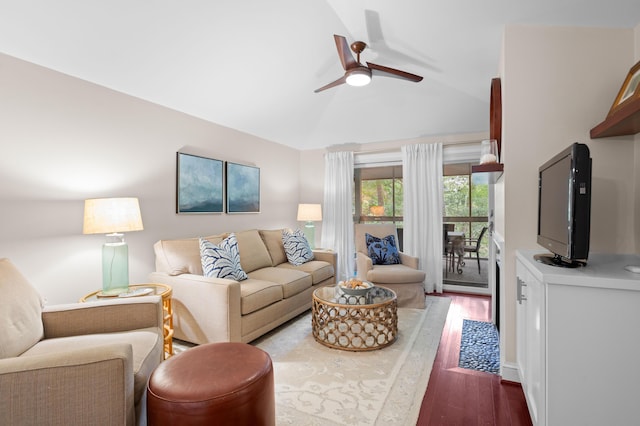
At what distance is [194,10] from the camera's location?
2379 millimetres

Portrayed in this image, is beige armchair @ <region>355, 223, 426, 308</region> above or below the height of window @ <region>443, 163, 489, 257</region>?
below

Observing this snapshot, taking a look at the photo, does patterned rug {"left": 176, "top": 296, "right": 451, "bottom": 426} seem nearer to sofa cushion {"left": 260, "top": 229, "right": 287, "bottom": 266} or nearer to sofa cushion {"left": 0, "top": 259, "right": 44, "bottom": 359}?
sofa cushion {"left": 260, "top": 229, "right": 287, "bottom": 266}

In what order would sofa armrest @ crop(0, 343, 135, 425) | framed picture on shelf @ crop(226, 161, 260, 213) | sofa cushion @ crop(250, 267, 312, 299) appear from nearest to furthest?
sofa armrest @ crop(0, 343, 135, 425), sofa cushion @ crop(250, 267, 312, 299), framed picture on shelf @ crop(226, 161, 260, 213)

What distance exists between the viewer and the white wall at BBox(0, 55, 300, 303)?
7.14 feet

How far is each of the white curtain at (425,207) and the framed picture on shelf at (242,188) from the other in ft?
7.15

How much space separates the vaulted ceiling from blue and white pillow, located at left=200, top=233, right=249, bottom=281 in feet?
4.97

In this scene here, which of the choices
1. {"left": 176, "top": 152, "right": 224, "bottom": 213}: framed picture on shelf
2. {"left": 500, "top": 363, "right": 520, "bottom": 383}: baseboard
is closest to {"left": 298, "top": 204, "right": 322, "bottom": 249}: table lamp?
{"left": 176, "top": 152, "right": 224, "bottom": 213}: framed picture on shelf

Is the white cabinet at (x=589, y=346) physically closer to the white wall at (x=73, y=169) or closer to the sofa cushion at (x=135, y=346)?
the sofa cushion at (x=135, y=346)

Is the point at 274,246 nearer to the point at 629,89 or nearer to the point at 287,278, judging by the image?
the point at 287,278

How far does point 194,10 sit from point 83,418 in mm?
2559

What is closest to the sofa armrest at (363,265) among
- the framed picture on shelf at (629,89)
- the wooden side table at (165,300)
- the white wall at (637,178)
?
the wooden side table at (165,300)

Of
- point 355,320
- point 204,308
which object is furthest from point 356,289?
point 204,308

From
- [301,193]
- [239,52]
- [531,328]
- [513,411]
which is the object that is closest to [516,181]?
[531,328]

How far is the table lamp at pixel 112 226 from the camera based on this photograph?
2262 mm
